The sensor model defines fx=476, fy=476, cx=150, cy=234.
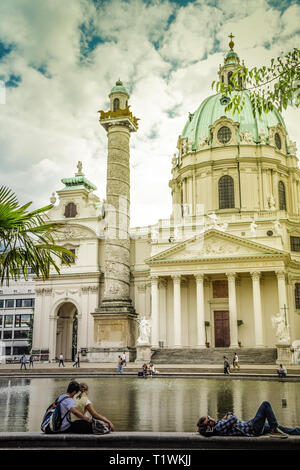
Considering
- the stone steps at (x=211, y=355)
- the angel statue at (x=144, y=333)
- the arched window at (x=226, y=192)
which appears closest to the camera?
the stone steps at (x=211, y=355)

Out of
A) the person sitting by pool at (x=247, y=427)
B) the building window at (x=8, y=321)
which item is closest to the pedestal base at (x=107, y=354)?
the person sitting by pool at (x=247, y=427)

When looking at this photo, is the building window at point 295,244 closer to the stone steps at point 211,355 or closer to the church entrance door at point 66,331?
the stone steps at point 211,355

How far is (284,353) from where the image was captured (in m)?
33.1

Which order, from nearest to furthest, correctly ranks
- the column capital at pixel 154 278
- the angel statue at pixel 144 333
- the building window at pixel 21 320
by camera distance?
the angel statue at pixel 144 333 → the column capital at pixel 154 278 → the building window at pixel 21 320

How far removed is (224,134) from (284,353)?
25257 millimetres

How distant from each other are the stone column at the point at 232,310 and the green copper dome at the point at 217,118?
17441 millimetres

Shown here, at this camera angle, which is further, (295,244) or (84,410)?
(295,244)

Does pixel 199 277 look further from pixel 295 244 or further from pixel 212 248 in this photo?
pixel 295 244

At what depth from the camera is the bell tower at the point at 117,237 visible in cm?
3906

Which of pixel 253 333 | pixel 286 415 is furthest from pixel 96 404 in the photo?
pixel 253 333

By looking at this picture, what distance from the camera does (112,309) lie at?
39.4 m

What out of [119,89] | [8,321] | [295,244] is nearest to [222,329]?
[295,244]

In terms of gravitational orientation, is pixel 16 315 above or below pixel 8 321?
above
